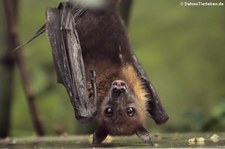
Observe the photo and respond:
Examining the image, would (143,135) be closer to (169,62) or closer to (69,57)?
(69,57)

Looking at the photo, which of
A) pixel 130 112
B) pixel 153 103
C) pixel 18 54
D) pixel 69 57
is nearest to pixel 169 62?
pixel 18 54

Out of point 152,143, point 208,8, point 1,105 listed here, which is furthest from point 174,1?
point 152,143

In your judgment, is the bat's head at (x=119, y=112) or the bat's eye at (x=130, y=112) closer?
the bat's head at (x=119, y=112)

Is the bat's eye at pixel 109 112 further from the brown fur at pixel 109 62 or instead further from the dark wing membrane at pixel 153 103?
the dark wing membrane at pixel 153 103

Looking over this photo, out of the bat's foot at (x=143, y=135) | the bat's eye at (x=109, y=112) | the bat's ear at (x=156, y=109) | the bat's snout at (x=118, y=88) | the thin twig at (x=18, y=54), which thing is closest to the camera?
the bat's foot at (x=143, y=135)

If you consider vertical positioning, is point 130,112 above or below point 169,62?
above

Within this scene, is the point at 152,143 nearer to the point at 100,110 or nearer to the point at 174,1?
the point at 100,110

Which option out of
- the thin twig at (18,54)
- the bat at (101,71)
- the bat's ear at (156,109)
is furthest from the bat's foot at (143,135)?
the thin twig at (18,54)
